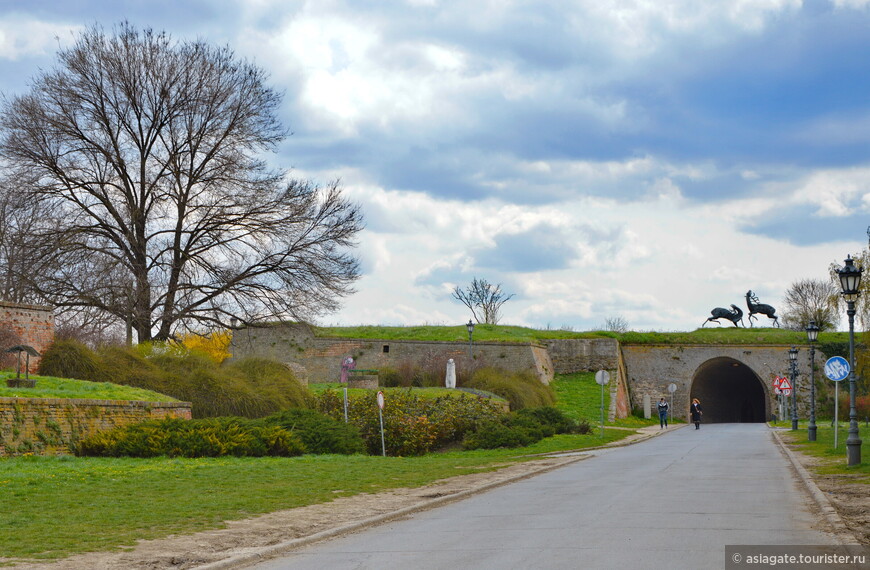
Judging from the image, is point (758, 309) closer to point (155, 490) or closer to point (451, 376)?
point (451, 376)

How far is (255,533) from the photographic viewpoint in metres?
11.0

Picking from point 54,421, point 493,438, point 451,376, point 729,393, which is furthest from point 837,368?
point 729,393

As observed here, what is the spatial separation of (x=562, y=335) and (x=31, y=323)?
42223mm

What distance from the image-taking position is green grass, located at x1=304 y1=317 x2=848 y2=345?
5781cm

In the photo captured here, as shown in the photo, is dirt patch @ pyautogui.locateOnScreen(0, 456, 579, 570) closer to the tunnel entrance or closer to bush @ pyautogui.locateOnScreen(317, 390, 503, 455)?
bush @ pyautogui.locateOnScreen(317, 390, 503, 455)

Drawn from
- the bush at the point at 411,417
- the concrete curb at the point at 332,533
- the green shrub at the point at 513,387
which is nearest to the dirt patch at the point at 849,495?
the concrete curb at the point at 332,533

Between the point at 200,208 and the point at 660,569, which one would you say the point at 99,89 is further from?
the point at 660,569

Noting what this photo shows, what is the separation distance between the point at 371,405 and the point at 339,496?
53.6 ft

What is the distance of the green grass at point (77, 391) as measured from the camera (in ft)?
69.8

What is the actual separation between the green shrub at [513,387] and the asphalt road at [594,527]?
23.4 m

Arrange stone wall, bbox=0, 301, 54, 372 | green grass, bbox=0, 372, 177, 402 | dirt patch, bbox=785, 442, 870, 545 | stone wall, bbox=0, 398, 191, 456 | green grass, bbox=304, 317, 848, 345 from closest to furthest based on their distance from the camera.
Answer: dirt patch, bbox=785, 442, 870, 545, stone wall, bbox=0, 398, 191, 456, green grass, bbox=0, 372, 177, 402, stone wall, bbox=0, 301, 54, 372, green grass, bbox=304, 317, 848, 345

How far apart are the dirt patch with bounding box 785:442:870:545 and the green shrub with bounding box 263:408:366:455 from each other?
1182 cm

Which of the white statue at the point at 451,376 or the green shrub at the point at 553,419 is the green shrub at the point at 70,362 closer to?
the green shrub at the point at 553,419

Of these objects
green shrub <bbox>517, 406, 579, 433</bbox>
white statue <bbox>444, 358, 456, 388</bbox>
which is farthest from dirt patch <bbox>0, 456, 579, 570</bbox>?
white statue <bbox>444, 358, 456, 388</bbox>
